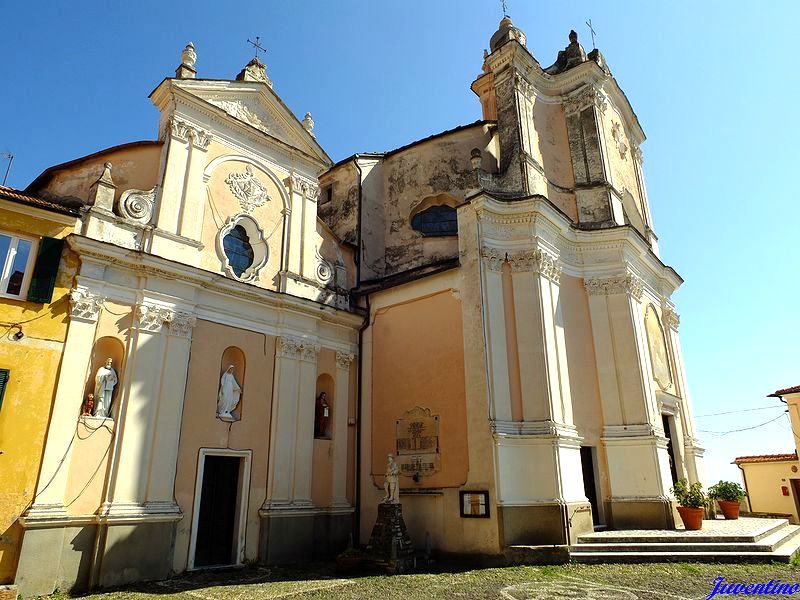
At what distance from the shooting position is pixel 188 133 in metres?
13.1

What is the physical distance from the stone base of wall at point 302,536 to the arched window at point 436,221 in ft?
27.4

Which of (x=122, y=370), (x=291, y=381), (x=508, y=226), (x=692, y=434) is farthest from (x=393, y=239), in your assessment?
(x=692, y=434)

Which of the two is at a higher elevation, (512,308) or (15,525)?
(512,308)

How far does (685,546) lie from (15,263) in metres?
13.2

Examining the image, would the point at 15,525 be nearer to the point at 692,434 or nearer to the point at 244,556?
the point at 244,556

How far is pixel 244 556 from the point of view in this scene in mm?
11750

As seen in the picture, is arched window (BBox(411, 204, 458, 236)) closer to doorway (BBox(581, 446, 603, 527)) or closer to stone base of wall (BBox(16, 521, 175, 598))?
doorway (BBox(581, 446, 603, 527))

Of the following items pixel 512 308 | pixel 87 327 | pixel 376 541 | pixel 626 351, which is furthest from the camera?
pixel 626 351

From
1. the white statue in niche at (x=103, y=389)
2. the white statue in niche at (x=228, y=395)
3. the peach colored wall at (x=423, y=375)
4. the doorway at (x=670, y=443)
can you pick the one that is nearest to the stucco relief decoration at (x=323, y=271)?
the peach colored wall at (x=423, y=375)

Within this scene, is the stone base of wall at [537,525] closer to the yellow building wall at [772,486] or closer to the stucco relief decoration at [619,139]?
the stucco relief decoration at [619,139]

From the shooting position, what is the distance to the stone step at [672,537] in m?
10.5

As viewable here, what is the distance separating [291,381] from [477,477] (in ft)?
16.1

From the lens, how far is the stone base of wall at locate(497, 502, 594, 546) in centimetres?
1103

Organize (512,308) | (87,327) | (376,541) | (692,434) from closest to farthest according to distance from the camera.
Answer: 1. (87,327)
2. (376,541)
3. (512,308)
4. (692,434)
